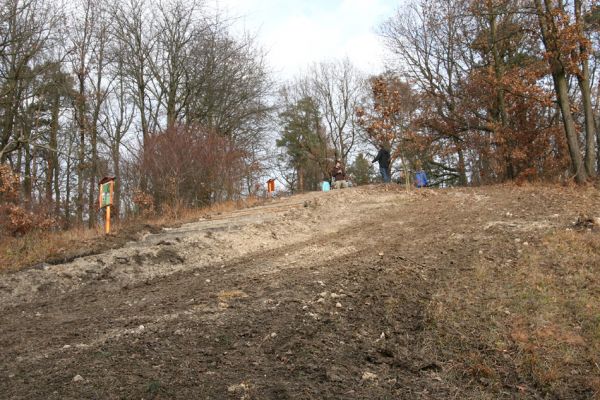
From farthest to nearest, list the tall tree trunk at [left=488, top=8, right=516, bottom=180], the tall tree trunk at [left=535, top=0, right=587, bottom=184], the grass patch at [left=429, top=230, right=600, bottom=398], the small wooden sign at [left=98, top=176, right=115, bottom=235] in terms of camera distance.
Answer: the tall tree trunk at [left=488, top=8, right=516, bottom=180], the tall tree trunk at [left=535, top=0, right=587, bottom=184], the small wooden sign at [left=98, top=176, right=115, bottom=235], the grass patch at [left=429, top=230, right=600, bottom=398]

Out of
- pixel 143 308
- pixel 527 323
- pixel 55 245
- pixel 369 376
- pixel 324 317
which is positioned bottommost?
pixel 369 376

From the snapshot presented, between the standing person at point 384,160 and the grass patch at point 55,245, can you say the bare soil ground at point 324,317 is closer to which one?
the grass patch at point 55,245

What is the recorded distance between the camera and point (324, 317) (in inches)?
213

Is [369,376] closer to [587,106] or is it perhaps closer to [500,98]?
[587,106]

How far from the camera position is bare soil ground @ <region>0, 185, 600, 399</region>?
4.20 m

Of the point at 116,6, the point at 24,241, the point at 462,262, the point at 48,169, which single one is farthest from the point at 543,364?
the point at 48,169

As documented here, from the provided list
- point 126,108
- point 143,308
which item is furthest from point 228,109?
point 143,308

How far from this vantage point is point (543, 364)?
446 centimetres

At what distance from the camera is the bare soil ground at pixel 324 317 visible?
420 cm

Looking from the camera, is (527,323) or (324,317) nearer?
(527,323)

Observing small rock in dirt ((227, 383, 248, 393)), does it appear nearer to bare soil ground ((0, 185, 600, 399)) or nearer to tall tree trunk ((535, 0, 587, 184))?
bare soil ground ((0, 185, 600, 399))

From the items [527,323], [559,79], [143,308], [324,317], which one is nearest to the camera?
[527,323]

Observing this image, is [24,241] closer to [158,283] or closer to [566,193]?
[158,283]

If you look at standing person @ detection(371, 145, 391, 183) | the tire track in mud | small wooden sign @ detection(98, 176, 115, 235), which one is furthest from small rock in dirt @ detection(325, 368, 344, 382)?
standing person @ detection(371, 145, 391, 183)
